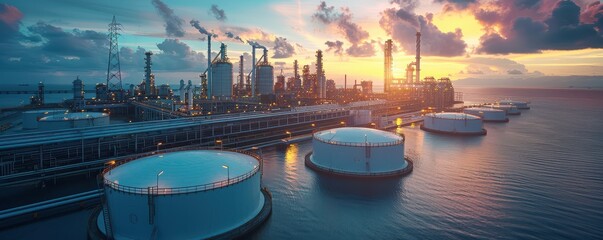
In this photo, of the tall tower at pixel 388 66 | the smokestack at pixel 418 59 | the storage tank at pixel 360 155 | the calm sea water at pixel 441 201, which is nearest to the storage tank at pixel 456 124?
the calm sea water at pixel 441 201

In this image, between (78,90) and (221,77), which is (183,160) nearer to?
(78,90)

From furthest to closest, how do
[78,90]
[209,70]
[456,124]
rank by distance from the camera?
[209,70], [78,90], [456,124]

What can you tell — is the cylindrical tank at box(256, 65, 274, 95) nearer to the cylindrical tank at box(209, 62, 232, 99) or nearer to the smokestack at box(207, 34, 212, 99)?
the cylindrical tank at box(209, 62, 232, 99)

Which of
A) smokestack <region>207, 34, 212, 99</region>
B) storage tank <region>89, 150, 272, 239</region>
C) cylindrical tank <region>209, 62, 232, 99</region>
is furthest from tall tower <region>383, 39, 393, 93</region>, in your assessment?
storage tank <region>89, 150, 272, 239</region>

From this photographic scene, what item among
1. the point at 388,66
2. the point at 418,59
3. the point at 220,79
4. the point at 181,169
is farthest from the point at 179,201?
the point at 418,59

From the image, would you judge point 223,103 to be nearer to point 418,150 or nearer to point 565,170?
point 418,150

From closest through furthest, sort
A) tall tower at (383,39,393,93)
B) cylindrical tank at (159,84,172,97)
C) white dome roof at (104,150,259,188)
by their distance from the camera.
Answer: white dome roof at (104,150,259,188) < cylindrical tank at (159,84,172,97) < tall tower at (383,39,393,93)

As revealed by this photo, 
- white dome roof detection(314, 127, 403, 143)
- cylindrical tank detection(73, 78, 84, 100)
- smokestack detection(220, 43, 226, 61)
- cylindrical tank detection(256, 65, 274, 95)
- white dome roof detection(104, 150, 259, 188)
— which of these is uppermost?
smokestack detection(220, 43, 226, 61)
